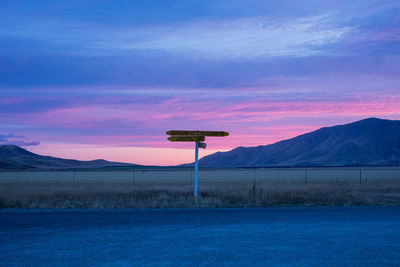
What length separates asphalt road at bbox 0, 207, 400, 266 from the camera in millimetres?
9828

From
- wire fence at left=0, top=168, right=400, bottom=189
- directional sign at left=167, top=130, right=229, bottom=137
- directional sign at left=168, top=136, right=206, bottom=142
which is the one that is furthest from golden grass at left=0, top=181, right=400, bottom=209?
directional sign at left=167, top=130, right=229, bottom=137

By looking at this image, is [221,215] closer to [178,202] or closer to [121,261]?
[178,202]

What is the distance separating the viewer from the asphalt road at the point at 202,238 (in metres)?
9.83

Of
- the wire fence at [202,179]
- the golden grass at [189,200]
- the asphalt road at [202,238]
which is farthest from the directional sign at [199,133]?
the asphalt road at [202,238]

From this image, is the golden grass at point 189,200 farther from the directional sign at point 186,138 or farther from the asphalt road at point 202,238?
the directional sign at point 186,138

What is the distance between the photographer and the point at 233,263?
373 inches

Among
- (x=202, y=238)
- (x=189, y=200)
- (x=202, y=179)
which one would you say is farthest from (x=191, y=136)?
(x=202, y=179)

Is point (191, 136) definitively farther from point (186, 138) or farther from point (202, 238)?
point (202, 238)

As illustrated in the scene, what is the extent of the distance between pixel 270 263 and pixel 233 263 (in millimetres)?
730

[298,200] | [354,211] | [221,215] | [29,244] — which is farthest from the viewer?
[298,200]

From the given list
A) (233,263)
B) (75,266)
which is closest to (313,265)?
(233,263)

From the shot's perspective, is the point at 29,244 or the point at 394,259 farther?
the point at 29,244

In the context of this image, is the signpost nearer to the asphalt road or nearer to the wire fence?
the wire fence

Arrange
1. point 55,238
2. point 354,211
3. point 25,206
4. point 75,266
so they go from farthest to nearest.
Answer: point 25,206 < point 354,211 < point 55,238 < point 75,266
